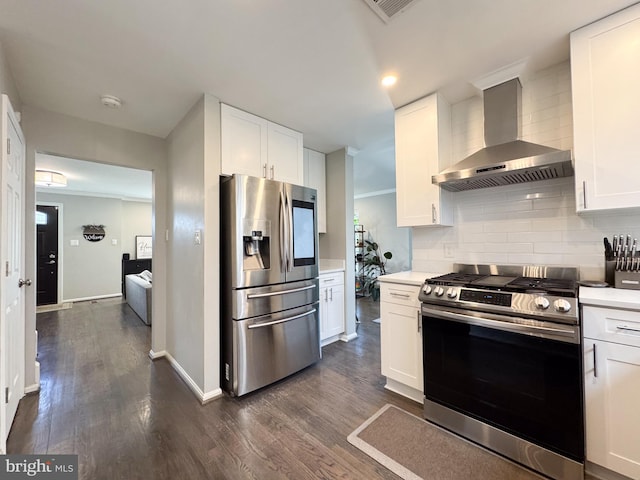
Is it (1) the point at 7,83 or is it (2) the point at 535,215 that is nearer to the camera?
(1) the point at 7,83

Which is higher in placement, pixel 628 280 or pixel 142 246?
pixel 142 246

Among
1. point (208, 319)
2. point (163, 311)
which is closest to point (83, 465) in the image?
point (208, 319)

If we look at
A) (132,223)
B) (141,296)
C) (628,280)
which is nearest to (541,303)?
(628,280)

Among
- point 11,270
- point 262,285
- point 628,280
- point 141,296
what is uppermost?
point 11,270

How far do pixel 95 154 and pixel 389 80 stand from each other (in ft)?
9.31

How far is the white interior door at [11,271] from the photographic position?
156 cm

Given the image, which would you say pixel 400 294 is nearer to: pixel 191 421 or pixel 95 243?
pixel 191 421

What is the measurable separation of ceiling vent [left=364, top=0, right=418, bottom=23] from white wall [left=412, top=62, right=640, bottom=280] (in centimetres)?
125

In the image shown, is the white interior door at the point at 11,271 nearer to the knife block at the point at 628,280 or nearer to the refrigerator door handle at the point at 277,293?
the refrigerator door handle at the point at 277,293

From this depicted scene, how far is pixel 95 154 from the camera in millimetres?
2691

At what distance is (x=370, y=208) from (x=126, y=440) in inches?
262

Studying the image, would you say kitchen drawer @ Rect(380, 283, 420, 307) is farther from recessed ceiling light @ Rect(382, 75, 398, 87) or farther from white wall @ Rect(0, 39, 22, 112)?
white wall @ Rect(0, 39, 22, 112)

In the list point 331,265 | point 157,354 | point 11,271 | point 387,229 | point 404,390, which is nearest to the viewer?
point 11,271

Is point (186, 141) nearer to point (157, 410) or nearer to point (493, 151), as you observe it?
point (157, 410)
